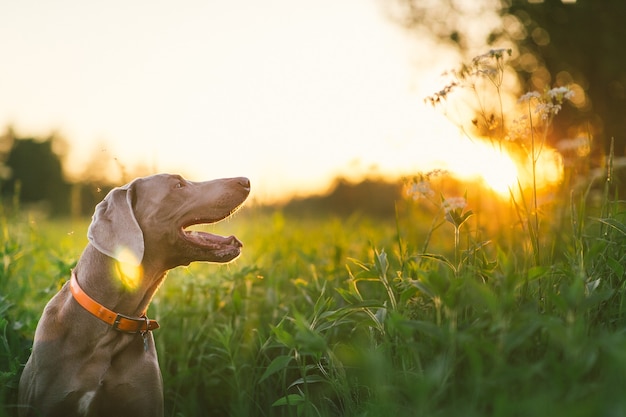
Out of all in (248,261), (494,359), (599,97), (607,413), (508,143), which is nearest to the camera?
(607,413)

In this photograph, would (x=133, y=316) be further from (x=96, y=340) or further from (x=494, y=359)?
(x=494, y=359)

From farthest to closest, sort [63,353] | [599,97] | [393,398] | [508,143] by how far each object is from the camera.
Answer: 1. [599,97]
2. [508,143]
3. [63,353]
4. [393,398]

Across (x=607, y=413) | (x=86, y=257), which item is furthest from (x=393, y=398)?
(x=86, y=257)

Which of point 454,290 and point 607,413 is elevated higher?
point 454,290

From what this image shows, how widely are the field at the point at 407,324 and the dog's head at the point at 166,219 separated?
49cm

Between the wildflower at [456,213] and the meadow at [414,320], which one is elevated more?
the wildflower at [456,213]

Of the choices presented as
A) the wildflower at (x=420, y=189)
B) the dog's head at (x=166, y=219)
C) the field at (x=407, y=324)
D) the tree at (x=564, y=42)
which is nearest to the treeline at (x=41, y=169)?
the tree at (x=564, y=42)

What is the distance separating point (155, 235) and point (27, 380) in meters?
0.99

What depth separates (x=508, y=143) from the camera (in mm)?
3289

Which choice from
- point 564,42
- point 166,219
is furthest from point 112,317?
point 564,42

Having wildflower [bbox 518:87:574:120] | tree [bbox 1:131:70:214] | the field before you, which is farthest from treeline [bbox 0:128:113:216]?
wildflower [bbox 518:87:574:120]

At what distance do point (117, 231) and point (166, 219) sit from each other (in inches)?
14.5

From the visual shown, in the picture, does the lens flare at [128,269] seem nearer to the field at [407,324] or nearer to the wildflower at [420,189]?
the field at [407,324]

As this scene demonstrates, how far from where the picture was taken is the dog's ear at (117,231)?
3.14 m
